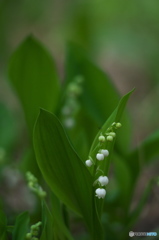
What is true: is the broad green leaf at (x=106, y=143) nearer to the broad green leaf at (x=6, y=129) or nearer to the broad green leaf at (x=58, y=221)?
the broad green leaf at (x=58, y=221)

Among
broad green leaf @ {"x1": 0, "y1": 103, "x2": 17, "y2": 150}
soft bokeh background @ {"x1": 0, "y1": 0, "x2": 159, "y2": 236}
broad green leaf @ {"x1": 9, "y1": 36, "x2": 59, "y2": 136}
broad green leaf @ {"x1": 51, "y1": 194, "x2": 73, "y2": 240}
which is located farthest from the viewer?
soft bokeh background @ {"x1": 0, "y1": 0, "x2": 159, "y2": 236}

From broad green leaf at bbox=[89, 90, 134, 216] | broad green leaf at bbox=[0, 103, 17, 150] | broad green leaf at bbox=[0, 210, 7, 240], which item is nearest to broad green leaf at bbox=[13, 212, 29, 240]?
broad green leaf at bbox=[0, 210, 7, 240]

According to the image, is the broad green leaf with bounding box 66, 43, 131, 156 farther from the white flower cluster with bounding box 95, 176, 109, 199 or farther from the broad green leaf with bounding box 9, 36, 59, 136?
the white flower cluster with bounding box 95, 176, 109, 199

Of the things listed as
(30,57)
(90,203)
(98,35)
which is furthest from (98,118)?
(98,35)

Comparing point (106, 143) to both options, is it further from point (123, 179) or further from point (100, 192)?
point (123, 179)

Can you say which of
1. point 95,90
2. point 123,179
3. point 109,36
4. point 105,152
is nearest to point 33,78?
point 95,90

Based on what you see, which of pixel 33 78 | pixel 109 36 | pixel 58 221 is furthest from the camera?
pixel 109 36
